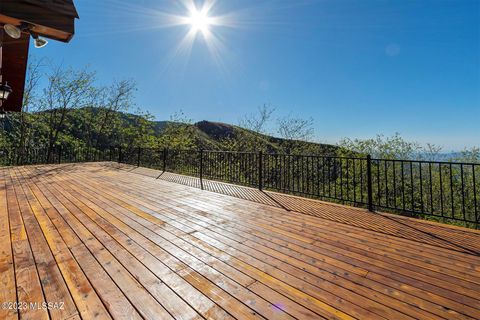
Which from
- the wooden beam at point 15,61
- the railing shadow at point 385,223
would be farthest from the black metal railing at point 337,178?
the wooden beam at point 15,61

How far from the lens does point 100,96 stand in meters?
15.0

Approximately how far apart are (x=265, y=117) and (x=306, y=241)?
39.7 ft

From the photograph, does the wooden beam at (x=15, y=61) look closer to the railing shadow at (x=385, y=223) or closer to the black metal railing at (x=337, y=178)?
the black metal railing at (x=337, y=178)

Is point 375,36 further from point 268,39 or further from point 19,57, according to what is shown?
point 19,57

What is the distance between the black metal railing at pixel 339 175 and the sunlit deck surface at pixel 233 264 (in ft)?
2.60

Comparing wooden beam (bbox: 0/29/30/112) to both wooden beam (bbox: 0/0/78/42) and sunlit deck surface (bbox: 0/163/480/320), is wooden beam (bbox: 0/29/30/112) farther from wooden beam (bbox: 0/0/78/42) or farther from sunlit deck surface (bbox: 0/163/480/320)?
sunlit deck surface (bbox: 0/163/480/320)

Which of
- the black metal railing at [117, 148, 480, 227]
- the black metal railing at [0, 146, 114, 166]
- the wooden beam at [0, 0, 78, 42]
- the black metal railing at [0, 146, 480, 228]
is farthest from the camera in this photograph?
the black metal railing at [0, 146, 114, 166]

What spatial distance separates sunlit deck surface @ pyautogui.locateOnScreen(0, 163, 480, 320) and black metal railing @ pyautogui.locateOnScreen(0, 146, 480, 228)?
794 mm

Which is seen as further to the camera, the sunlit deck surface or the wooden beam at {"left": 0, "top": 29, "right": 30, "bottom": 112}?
the wooden beam at {"left": 0, "top": 29, "right": 30, "bottom": 112}

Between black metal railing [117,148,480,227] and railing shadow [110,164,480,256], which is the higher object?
black metal railing [117,148,480,227]

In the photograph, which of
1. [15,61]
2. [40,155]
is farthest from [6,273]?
[40,155]

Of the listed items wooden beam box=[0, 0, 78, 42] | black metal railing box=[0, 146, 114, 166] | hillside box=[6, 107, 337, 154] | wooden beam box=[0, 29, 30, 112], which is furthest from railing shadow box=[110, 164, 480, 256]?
black metal railing box=[0, 146, 114, 166]

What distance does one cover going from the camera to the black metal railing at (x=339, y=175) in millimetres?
3510

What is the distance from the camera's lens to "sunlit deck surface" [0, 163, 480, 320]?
129 cm
